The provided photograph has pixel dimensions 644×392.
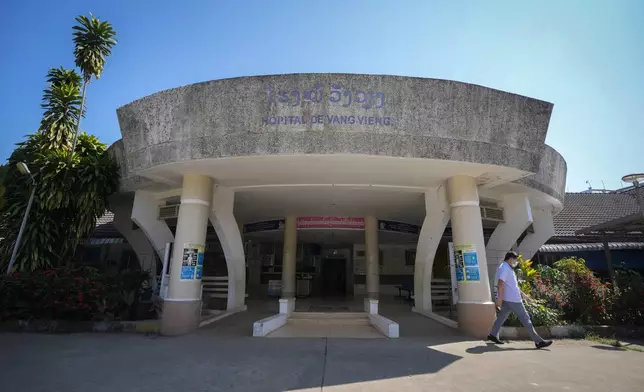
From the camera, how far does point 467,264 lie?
26.8ft

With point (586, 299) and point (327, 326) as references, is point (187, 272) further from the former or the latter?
point (586, 299)

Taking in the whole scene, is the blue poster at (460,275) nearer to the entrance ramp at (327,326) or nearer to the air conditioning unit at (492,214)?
the entrance ramp at (327,326)

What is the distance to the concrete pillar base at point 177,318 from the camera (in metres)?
7.89

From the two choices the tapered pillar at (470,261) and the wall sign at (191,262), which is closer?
the tapered pillar at (470,261)

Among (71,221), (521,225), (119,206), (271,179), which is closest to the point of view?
(271,179)

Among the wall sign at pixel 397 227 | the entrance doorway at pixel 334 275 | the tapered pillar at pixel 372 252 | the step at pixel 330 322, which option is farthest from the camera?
the entrance doorway at pixel 334 275

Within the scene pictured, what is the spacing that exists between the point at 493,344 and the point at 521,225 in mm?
5497

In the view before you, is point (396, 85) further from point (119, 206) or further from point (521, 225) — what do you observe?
point (119, 206)

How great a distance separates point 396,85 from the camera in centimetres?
740

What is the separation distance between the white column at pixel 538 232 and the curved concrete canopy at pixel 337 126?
234 inches

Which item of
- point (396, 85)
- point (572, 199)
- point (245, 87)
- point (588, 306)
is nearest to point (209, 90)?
point (245, 87)

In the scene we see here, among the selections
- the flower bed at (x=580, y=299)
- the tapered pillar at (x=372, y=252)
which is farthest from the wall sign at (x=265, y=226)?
the flower bed at (x=580, y=299)

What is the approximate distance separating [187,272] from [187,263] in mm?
210

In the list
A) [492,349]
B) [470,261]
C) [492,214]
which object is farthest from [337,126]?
[492,214]
